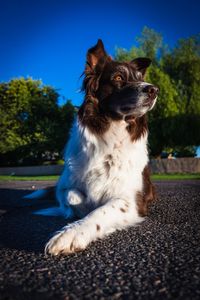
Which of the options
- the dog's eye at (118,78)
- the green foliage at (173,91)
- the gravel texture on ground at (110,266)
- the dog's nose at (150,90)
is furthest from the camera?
the green foliage at (173,91)

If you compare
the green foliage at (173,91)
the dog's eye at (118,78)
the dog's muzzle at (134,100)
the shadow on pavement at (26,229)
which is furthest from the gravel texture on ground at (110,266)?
the green foliage at (173,91)

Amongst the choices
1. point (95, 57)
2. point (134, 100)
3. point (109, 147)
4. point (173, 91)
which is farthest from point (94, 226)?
point (173, 91)

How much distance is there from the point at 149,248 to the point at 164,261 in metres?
0.42

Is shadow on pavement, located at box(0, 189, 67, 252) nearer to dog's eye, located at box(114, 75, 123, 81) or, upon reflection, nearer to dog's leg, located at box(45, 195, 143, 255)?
dog's leg, located at box(45, 195, 143, 255)

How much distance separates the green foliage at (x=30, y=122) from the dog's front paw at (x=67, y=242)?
107 ft

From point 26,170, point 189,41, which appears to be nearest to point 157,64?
point 189,41

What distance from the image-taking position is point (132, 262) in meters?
2.29

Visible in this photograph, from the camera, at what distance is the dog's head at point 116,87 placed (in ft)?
15.6

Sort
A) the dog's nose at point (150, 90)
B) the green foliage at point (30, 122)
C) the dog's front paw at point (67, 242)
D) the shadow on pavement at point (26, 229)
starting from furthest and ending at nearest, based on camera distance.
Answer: the green foliage at point (30, 122) → the dog's nose at point (150, 90) → the shadow on pavement at point (26, 229) → the dog's front paw at point (67, 242)

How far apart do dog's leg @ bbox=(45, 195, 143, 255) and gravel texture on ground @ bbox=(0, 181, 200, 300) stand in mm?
83

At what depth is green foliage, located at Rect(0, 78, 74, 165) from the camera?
35469 mm

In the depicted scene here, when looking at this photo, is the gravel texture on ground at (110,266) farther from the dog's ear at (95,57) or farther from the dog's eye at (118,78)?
the dog's ear at (95,57)

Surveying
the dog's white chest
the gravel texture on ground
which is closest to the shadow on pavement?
the gravel texture on ground

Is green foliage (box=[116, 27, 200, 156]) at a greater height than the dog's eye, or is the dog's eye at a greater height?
green foliage (box=[116, 27, 200, 156])
